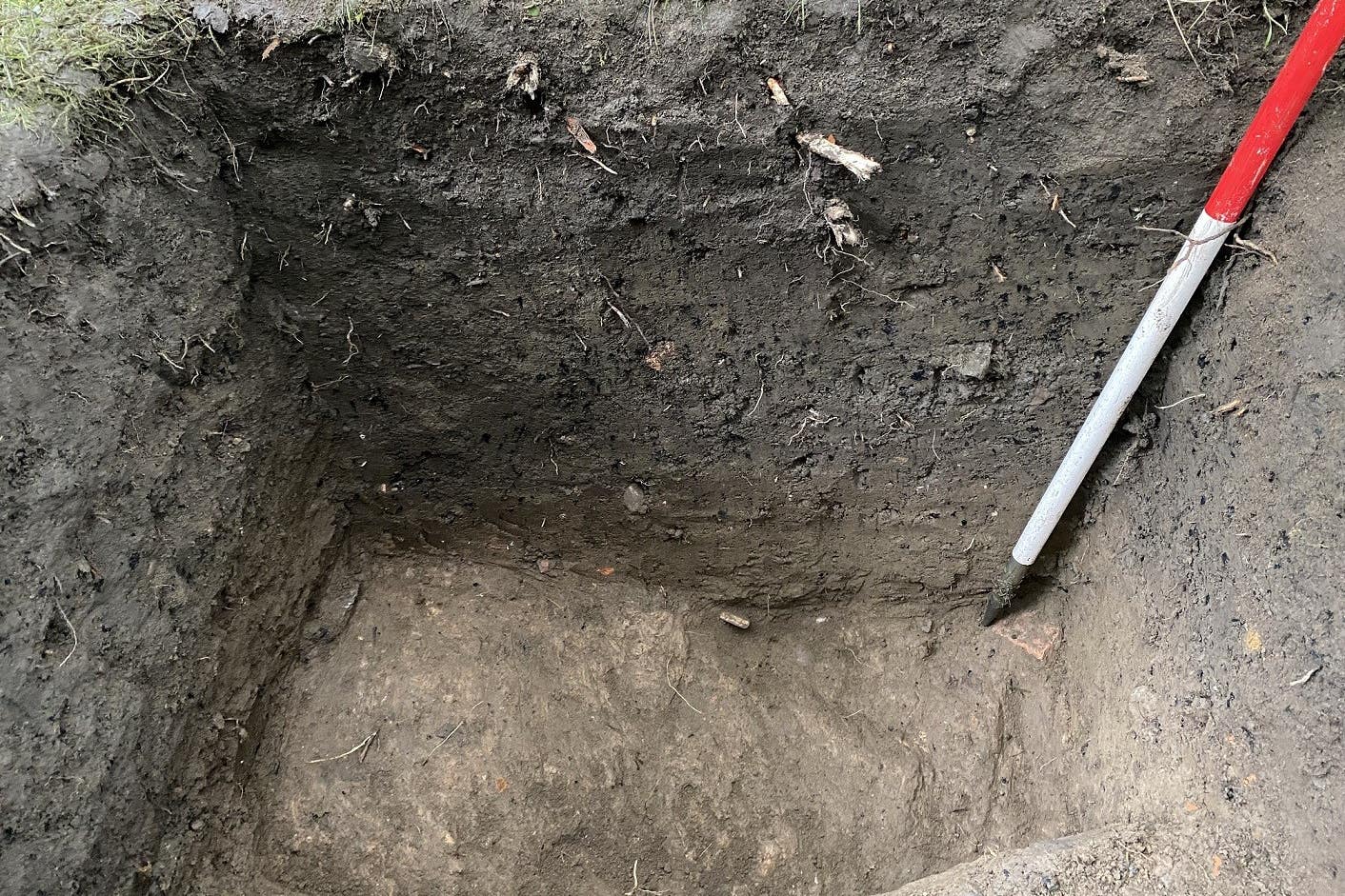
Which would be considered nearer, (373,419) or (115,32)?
(115,32)

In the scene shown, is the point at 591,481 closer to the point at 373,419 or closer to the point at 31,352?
the point at 373,419

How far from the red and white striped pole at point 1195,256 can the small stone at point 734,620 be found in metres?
0.82

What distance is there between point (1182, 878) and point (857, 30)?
2016 mm

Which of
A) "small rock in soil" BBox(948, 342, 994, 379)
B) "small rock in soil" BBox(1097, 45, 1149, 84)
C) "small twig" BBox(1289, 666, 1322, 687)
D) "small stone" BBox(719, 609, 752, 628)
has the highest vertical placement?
"small rock in soil" BBox(1097, 45, 1149, 84)

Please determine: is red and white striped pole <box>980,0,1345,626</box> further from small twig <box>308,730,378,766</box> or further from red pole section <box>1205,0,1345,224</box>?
small twig <box>308,730,378,766</box>

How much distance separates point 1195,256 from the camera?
1.90 metres

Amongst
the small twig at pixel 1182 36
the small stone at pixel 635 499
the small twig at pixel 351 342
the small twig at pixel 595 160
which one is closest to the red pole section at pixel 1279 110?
the small twig at pixel 1182 36

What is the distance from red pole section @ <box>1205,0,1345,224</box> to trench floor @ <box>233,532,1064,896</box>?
1437 mm

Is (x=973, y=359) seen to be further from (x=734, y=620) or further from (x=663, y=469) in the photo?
(x=734, y=620)

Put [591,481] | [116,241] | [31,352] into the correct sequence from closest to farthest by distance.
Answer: [31,352] < [116,241] < [591,481]

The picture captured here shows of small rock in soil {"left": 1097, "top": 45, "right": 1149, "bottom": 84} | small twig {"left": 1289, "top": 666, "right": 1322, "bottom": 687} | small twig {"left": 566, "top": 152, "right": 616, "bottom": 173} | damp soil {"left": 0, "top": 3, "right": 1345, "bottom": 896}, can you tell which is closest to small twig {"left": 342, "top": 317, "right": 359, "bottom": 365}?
damp soil {"left": 0, "top": 3, "right": 1345, "bottom": 896}

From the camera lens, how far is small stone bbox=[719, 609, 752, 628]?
272cm

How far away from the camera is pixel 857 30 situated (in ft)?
6.18

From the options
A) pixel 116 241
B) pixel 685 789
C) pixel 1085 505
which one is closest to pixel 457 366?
pixel 116 241
